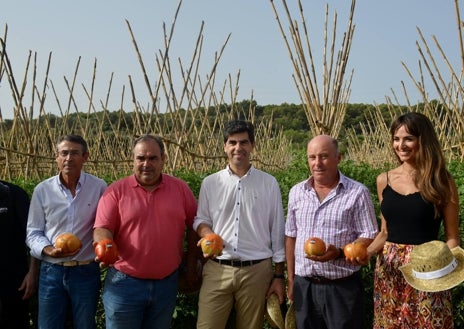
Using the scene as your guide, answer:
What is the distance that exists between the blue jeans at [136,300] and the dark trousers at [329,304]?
96 cm

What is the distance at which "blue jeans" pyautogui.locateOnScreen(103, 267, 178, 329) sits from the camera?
12.2 feet

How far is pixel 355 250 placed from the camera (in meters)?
3.27

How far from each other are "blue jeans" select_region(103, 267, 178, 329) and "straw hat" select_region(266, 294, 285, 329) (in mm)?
715

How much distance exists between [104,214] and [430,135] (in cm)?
231

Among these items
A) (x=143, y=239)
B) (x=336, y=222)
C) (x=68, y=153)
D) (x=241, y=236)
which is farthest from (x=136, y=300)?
(x=336, y=222)

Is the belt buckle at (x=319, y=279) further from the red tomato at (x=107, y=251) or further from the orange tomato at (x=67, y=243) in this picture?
the orange tomato at (x=67, y=243)

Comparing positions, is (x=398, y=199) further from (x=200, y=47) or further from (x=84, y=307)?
(x=200, y=47)

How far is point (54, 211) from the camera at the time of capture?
402 cm

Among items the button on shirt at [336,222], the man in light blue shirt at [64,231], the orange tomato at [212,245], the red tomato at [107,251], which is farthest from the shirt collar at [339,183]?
the man in light blue shirt at [64,231]

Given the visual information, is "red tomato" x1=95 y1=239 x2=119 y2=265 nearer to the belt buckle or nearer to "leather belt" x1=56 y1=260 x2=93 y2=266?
"leather belt" x1=56 y1=260 x2=93 y2=266

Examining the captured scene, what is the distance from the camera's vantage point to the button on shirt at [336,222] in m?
3.52

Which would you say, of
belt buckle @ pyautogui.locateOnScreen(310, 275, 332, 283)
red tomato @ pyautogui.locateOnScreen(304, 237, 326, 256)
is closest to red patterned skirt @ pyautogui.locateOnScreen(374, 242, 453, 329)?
belt buckle @ pyautogui.locateOnScreen(310, 275, 332, 283)

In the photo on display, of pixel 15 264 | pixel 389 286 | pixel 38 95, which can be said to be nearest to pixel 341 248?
pixel 389 286

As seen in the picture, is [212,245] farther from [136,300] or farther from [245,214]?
[136,300]
